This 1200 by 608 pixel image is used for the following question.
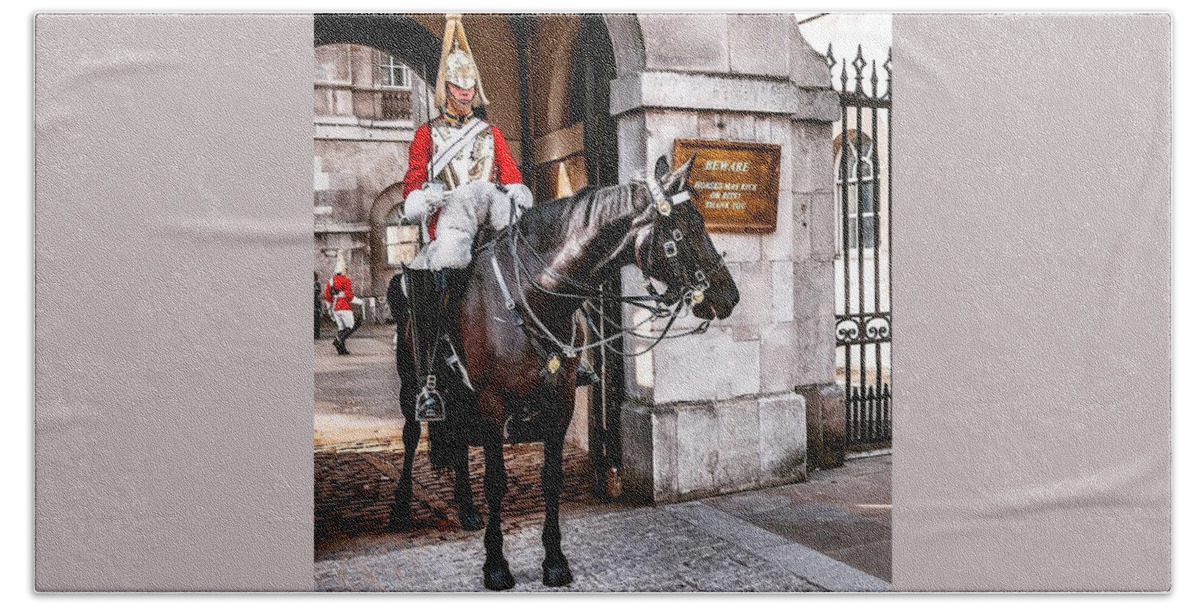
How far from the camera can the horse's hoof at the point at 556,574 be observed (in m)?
4.14

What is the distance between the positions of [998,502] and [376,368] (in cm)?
297

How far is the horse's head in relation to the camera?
156 inches

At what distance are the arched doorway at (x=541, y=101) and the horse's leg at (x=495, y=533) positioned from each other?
2.00ft

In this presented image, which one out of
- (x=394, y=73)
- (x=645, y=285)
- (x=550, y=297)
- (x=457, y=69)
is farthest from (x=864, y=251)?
(x=394, y=73)

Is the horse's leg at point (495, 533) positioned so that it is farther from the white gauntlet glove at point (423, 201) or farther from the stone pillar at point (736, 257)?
the white gauntlet glove at point (423, 201)

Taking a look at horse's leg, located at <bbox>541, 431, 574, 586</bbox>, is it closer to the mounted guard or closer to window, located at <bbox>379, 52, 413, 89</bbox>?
the mounted guard

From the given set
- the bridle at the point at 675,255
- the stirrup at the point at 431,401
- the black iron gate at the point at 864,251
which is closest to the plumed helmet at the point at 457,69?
the bridle at the point at 675,255

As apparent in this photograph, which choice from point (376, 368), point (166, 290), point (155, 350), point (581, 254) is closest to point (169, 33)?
point (166, 290)

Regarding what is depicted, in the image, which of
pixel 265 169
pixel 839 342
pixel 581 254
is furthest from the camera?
pixel 839 342

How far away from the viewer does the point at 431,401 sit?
13.7ft

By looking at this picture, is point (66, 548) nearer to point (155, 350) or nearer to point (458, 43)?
point (155, 350)

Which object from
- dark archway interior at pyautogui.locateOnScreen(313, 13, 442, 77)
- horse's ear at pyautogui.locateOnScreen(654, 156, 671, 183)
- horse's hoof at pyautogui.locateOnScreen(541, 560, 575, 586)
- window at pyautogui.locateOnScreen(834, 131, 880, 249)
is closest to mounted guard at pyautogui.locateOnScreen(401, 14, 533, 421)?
dark archway interior at pyautogui.locateOnScreen(313, 13, 442, 77)

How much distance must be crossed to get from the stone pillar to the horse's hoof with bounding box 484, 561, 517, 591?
31.2 inches

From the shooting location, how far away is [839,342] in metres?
4.95
